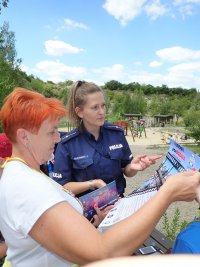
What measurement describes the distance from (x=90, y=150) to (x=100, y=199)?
0.69 metres

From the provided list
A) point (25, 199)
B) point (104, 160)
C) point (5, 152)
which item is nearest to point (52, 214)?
point (25, 199)

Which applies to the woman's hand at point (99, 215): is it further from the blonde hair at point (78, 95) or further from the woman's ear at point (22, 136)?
the blonde hair at point (78, 95)

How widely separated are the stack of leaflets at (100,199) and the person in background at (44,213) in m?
0.58

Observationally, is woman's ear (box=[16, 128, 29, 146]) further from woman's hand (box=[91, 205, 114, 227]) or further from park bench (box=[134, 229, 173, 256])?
park bench (box=[134, 229, 173, 256])

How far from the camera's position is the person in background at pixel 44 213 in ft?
4.55

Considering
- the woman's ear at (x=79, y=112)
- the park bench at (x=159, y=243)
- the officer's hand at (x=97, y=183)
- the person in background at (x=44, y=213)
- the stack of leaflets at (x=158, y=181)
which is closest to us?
the person in background at (x=44, y=213)

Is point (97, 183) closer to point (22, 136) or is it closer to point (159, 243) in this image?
point (159, 243)

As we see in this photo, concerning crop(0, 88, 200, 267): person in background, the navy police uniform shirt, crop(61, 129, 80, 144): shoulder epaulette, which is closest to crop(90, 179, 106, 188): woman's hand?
the navy police uniform shirt

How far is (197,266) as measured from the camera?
1.91ft

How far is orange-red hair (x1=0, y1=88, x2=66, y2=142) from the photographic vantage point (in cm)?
171

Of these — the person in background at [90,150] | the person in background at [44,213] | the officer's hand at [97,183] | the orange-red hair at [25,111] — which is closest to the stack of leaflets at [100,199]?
the officer's hand at [97,183]

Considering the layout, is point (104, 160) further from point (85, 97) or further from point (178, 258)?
point (178, 258)

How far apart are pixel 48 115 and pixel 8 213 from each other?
1.60 ft

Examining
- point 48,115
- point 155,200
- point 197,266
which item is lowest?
point 155,200
